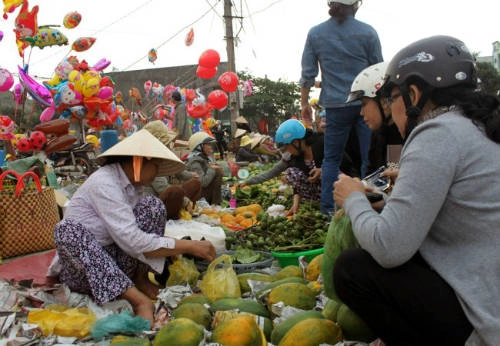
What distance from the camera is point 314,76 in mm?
4566

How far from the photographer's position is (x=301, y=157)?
5.30m

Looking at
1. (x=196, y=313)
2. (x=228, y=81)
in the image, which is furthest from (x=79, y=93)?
(x=196, y=313)

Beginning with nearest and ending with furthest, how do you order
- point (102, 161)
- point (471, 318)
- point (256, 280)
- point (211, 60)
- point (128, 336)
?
point (471, 318), point (128, 336), point (256, 280), point (102, 161), point (211, 60)

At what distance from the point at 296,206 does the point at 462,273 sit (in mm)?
3527

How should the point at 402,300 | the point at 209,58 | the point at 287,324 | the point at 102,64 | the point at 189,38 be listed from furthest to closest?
the point at 189,38 < the point at 209,58 < the point at 102,64 < the point at 287,324 < the point at 402,300

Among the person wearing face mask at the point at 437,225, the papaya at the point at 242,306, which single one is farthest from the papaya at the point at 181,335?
the person wearing face mask at the point at 437,225

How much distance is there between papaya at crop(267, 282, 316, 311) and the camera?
2.35 metres

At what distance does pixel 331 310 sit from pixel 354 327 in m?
0.20

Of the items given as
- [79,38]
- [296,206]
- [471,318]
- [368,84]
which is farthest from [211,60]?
[471,318]

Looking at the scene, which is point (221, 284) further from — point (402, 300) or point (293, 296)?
point (402, 300)

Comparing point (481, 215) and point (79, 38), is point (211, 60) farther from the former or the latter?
point (481, 215)

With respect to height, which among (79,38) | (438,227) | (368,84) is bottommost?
(438,227)

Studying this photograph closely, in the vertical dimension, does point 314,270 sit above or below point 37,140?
below

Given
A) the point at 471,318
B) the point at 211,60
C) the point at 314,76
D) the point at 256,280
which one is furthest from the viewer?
the point at 211,60
